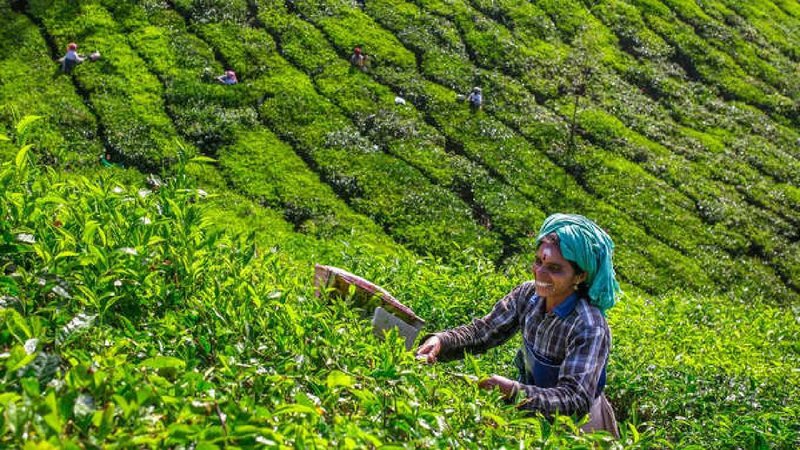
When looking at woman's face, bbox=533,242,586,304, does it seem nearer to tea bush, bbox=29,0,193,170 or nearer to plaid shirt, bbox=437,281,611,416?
plaid shirt, bbox=437,281,611,416

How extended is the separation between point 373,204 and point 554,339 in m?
17.6

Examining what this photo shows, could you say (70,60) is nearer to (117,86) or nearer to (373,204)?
(117,86)

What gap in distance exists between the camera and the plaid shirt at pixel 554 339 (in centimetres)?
538

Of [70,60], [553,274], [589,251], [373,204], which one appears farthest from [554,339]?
[70,60]

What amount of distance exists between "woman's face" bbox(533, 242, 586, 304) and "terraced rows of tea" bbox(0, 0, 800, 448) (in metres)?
0.81

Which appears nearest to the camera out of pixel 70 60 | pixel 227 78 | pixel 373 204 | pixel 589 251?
pixel 589 251

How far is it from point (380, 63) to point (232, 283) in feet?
88.0

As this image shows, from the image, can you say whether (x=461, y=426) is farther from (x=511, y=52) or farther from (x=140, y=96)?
(x=511, y=52)

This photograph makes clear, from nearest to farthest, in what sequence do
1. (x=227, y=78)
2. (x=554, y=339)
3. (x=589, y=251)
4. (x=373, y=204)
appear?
(x=589, y=251) → (x=554, y=339) → (x=373, y=204) → (x=227, y=78)

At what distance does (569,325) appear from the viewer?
581cm

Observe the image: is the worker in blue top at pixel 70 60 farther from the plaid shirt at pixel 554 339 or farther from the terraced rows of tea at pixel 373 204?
the plaid shirt at pixel 554 339

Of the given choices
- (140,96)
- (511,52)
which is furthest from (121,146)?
(511,52)

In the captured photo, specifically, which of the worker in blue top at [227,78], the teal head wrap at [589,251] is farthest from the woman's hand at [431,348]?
the worker in blue top at [227,78]

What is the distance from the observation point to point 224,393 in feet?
9.50
